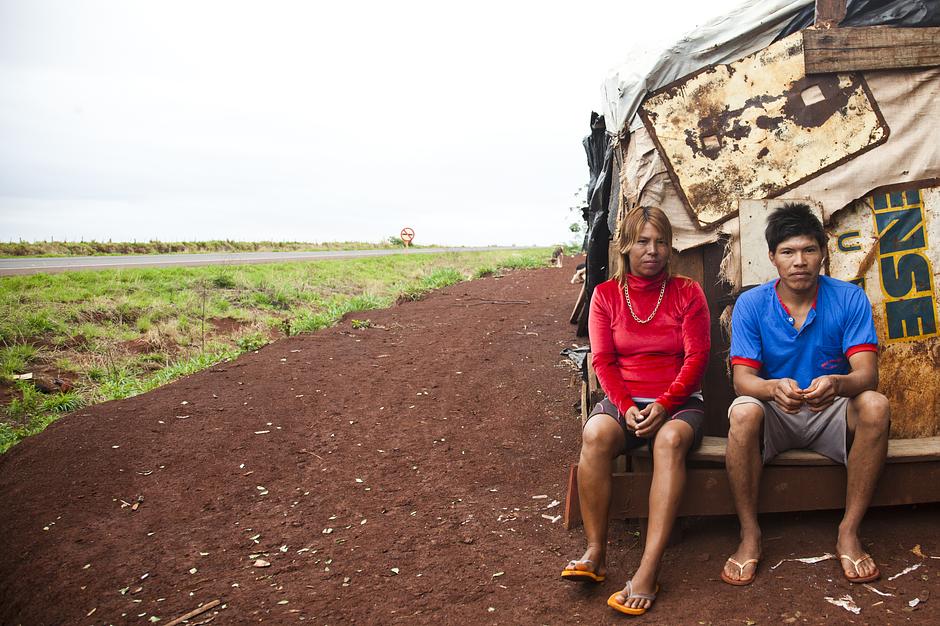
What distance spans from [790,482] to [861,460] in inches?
11.8

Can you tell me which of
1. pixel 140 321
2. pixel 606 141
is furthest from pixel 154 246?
pixel 606 141

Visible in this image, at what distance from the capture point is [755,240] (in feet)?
11.6

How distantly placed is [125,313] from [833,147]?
8821mm

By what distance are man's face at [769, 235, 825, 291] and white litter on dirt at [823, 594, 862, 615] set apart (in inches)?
45.0

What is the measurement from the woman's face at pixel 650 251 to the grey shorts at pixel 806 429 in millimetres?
649

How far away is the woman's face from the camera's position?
9.67 ft

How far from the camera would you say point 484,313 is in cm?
817

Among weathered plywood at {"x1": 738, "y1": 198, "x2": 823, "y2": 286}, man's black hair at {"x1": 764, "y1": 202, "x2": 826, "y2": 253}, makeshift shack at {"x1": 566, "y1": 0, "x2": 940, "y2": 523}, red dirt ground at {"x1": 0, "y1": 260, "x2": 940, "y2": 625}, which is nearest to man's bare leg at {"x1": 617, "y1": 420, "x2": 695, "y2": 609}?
red dirt ground at {"x1": 0, "y1": 260, "x2": 940, "y2": 625}

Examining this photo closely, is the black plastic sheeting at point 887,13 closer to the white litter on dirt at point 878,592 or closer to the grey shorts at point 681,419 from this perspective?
the grey shorts at point 681,419

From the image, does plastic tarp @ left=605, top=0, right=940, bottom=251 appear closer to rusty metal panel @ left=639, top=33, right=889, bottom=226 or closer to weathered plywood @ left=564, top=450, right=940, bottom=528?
rusty metal panel @ left=639, top=33, right=889, bottom=226

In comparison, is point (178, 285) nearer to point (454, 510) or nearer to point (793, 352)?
point (454, 510)

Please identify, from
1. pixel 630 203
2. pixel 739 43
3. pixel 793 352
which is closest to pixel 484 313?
pixel 630 203

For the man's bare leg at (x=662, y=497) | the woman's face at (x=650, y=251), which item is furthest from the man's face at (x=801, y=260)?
the man's bare leg at (x=662, y=497)

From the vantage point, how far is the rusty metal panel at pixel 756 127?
11.4 feet
